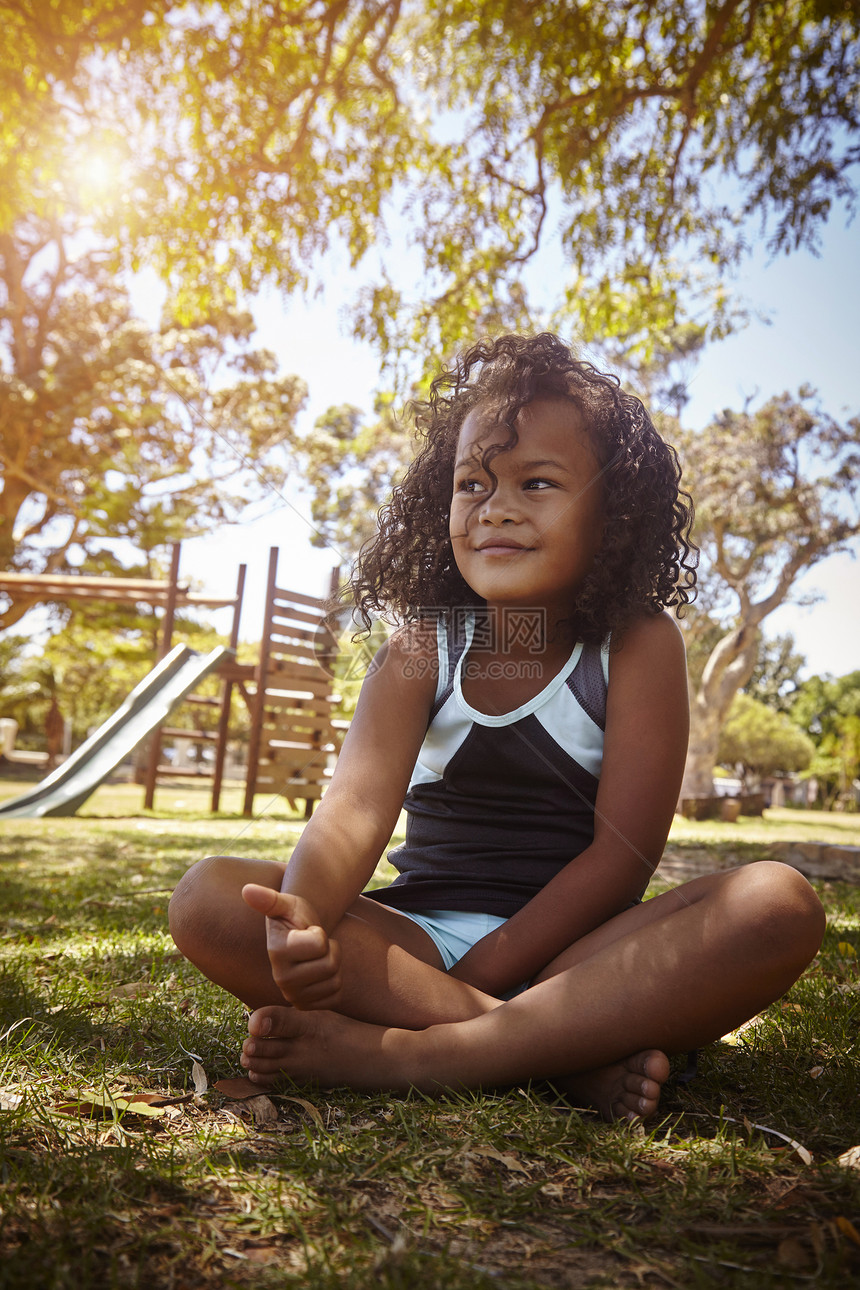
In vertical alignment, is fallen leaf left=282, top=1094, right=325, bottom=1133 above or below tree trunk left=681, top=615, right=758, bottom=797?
below

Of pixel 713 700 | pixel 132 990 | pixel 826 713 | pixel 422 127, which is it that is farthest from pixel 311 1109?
pixel 826 713

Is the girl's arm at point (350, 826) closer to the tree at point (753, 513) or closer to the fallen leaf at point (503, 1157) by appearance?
the fallen leaf at point (503, 1157)

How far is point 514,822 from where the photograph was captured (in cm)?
191

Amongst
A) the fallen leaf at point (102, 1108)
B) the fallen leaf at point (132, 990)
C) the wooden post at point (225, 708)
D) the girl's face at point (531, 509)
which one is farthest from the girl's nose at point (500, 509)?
the wooden post at point (225, 708)

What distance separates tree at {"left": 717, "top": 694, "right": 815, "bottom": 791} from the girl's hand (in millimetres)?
31361

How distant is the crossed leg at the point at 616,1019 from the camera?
1450 millimetres

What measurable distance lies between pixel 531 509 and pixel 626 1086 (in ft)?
3.79

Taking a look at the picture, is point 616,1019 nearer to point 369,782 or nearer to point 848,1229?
point 848,1229

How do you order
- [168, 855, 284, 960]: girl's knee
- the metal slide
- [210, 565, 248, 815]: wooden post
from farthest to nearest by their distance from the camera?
[210, 565, 248, 815]: wooden post → the metal slide → [168, 855, 284, 960]: girl's knee

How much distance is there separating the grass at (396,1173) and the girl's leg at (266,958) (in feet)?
0.52

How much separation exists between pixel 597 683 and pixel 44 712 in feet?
81.9

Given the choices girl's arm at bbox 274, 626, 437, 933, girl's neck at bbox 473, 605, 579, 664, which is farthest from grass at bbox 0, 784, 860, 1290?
girl's neck at bbox 473, 605, 579, 664

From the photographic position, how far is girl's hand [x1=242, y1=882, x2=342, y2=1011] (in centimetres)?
136

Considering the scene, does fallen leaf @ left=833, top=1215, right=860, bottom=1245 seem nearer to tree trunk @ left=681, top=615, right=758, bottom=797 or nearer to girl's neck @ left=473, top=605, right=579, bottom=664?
girl's neck @ left=473, top=605, right=579, bottom=664
